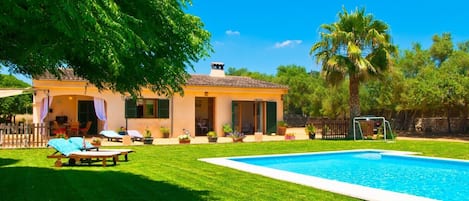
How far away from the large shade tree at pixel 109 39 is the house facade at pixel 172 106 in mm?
15612

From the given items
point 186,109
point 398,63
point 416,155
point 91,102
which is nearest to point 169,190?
point 416,155

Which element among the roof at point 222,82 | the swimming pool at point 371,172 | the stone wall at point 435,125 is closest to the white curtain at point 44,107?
the roof at point 222,82

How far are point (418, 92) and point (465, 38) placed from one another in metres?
9.15

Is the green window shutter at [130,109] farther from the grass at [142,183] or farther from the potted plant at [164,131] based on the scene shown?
the grass at [142,183]

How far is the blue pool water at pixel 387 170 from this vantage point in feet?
32.6

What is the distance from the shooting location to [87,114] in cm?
2616

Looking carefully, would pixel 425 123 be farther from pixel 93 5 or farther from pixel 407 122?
pixel 93 5

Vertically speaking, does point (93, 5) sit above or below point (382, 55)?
below

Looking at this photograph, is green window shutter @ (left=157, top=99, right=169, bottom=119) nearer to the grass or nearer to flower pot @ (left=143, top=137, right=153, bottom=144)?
flower pot @ (left=143, top=137, right=153, bottom=144)

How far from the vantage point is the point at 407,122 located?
33969 millimetres

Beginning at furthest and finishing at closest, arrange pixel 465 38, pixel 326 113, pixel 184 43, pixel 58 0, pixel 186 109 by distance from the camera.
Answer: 1. pixel 326 113
2. pixel 465 38
3. pixel 186 109
4. pixel 184 43
5. pixel 58 0

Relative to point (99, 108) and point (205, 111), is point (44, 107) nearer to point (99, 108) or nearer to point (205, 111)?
point (99, 108)

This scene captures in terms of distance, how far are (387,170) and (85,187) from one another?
911 cm

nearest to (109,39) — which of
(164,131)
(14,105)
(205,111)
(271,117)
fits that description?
(164,131)
